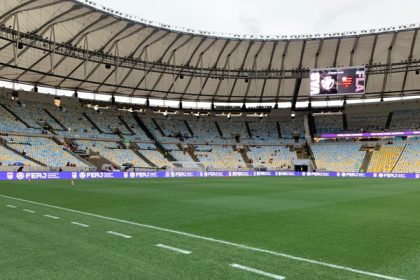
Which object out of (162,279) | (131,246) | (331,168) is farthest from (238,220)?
(331,168)

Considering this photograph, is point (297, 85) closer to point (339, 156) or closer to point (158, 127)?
point (339, 156)

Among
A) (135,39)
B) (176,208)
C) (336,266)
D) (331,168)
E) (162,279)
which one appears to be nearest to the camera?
(162,279)

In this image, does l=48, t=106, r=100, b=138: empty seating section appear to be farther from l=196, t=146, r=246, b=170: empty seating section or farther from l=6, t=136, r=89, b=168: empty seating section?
l=196, t=146, r=246, b=170: empty seating section

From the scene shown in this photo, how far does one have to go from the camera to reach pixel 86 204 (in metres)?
16.6

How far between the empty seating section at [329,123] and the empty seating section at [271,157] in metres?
8.62

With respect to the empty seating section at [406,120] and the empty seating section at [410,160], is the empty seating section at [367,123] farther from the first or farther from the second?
the empty seating section at [410,160]

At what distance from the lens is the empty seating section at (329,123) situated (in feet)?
238

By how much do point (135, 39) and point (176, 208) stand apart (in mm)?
37557

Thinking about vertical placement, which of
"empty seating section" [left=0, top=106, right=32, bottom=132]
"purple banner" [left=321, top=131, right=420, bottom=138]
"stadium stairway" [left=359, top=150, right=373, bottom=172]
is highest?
"empty seating section" [left=0, top=106, right=32, bottom=132]

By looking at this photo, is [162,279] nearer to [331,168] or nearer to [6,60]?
[6,60]

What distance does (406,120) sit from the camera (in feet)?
220

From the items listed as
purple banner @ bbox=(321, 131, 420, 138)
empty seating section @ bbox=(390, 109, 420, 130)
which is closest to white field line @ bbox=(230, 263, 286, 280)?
purple banner @ bbox=(321, 131, 420, 138)

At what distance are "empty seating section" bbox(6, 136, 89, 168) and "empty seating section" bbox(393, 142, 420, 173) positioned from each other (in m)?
49.0

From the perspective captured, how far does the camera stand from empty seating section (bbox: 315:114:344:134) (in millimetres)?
72669
